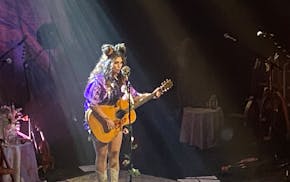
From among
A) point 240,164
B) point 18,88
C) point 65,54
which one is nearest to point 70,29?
point 65,54

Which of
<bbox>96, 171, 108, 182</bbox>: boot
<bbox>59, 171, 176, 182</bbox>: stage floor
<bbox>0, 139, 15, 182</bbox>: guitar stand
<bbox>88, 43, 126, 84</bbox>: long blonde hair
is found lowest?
<bbox>59, 171, 176, 182</bbox>: stage floor

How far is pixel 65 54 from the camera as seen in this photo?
7660 mm

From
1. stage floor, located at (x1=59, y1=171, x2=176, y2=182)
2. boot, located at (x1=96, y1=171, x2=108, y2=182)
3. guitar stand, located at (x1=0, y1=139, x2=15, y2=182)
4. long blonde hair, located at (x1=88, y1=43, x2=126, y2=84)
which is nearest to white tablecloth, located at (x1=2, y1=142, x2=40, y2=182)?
guitar stand, located at (x1=0, y1=139, x2=15, y2=182)

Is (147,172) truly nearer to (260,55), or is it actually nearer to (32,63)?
(32,63)

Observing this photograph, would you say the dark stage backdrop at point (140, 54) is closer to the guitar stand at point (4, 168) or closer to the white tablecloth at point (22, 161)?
the white tablecloth at point (22, 161)

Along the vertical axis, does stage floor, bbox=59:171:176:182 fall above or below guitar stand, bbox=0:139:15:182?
below

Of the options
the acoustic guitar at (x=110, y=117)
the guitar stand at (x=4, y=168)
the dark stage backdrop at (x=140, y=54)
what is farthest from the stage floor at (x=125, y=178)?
the acoustic guitar at (x=110, y=117)

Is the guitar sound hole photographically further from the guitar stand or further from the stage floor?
the stage floor

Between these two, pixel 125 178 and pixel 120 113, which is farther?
pixel 125 178

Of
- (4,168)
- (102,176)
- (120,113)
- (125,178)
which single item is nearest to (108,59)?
(120,113)

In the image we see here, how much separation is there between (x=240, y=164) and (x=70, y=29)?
2.98 m

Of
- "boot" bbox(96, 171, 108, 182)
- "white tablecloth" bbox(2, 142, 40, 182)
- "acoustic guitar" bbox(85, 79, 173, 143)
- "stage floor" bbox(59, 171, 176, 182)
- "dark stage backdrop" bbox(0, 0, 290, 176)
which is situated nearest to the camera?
"acoustic guitar" bbox(85, 79, 173, 143)

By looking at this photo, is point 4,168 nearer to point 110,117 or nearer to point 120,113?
point 110,117

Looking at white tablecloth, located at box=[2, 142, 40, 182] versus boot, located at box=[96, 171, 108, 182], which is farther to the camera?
white tablecloth, located at box=[2, 142, 40, 182]
